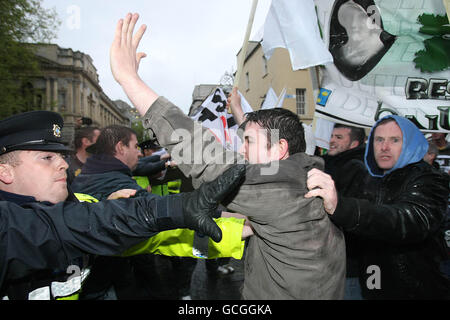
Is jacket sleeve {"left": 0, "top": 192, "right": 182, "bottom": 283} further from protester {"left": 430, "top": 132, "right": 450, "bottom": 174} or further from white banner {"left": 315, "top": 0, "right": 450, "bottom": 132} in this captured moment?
protester {"left": 430, "top": 132, "right": 450, "bottom": 174}

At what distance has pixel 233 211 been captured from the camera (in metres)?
1.30

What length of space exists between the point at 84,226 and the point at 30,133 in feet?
2.36

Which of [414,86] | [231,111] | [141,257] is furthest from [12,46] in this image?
[414,86]

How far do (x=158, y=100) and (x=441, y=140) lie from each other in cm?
482

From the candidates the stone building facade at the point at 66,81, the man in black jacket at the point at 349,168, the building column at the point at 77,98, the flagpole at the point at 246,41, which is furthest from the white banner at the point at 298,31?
the building column at the point at 77,98

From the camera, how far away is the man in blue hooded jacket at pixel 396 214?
52.9 inches

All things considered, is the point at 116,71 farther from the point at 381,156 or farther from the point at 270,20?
the point at 270,20

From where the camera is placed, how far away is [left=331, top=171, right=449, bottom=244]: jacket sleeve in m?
1.32

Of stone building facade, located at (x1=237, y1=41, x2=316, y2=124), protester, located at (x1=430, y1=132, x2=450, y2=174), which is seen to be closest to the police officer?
protester, located at (x1=430, y1=132, x2=450, y2=174)

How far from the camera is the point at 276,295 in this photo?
1.29 metres

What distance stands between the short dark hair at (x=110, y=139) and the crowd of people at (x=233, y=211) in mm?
Answer: 1324

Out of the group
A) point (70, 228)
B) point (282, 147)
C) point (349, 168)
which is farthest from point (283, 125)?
point (349, 168)

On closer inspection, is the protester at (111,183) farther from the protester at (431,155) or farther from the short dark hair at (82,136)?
the protester at (431,155)

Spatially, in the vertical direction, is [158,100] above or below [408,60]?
below
